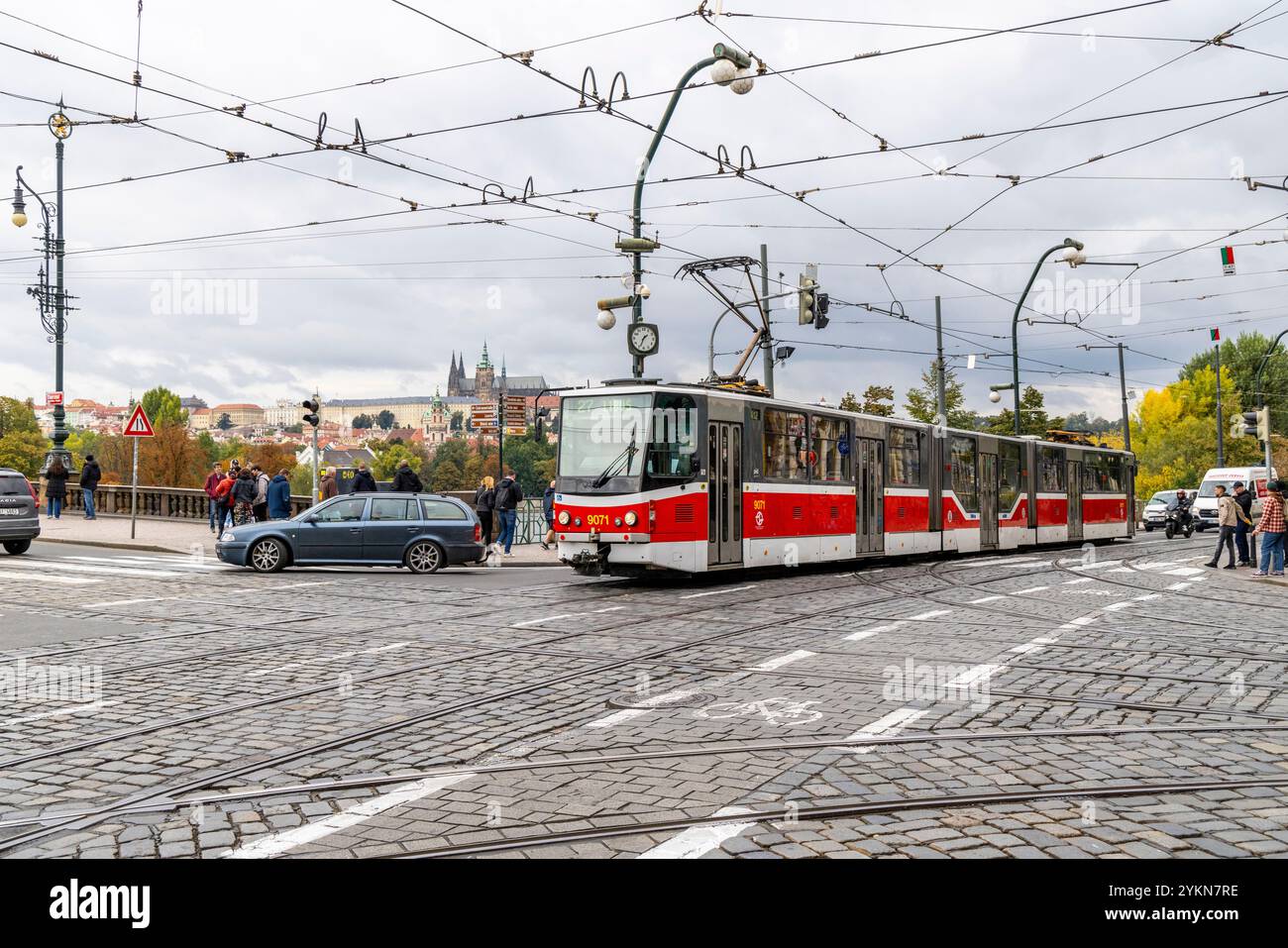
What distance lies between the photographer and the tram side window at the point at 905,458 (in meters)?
24.7

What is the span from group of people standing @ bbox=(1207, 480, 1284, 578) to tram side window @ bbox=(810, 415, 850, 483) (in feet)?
25.2

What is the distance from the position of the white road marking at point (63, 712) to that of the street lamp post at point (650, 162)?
11.8 m

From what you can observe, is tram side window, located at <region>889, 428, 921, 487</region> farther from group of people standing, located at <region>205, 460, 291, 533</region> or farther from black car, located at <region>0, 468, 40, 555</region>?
black car, located at <region>0, 468, 40, 555</region>

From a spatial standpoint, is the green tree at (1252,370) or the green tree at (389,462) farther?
the green tree at (389,462)

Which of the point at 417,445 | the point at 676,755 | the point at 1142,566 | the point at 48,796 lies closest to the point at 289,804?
the point at 48,796

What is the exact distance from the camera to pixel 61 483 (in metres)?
31.8

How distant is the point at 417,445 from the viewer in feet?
624

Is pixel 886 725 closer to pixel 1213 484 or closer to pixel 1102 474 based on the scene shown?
pixel 1102 474

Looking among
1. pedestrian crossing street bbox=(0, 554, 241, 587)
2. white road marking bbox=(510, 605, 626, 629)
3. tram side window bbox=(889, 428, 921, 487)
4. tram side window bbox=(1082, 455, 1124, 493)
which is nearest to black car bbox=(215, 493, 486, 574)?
pedestrian crossing street bbox=(0, 554, 241, 587)

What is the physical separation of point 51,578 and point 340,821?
48.0 feet

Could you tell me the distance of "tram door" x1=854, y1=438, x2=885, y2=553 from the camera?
75.6ft

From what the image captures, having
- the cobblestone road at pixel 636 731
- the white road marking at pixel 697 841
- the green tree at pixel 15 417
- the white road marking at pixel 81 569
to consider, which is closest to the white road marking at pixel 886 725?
the cobblestone road at pixel 636 731

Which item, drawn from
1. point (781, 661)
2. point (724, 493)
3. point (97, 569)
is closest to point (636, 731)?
point (781, 661)

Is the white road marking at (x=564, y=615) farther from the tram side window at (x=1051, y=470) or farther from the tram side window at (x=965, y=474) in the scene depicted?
the tram side window at (x=1051, y=470)
